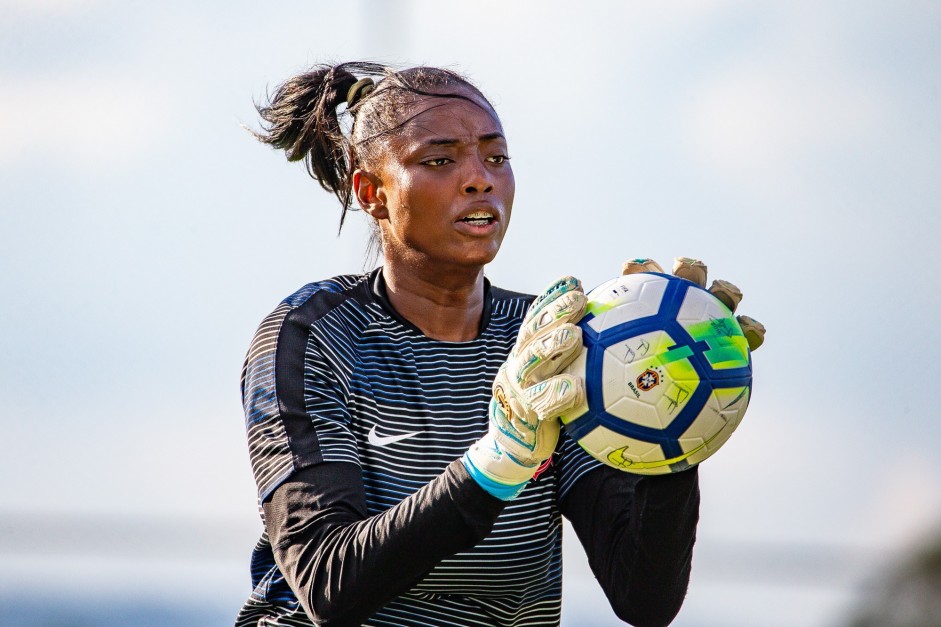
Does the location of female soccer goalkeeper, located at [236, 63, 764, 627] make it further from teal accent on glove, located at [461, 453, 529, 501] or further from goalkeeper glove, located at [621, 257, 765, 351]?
goalkeeper glove, located at [621, 257, 765, 351]

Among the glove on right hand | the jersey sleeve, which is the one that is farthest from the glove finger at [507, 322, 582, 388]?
the jersey sleeve

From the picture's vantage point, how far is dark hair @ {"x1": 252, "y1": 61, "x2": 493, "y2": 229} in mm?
2848

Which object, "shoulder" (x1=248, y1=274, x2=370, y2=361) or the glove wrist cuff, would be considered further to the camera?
"shoulder" (x1=248, y1=274, x2=370, y2=361)

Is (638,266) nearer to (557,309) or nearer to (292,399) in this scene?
(557,309)

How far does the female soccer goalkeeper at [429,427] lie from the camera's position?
7.14 feet

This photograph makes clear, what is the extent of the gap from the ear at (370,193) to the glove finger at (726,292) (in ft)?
2.77

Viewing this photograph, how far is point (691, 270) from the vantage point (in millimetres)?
2273

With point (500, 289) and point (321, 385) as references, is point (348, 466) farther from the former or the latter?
point (500, 289)

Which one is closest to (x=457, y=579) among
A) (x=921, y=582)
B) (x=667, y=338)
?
(x=667, y=338)

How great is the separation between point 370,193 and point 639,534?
Answer: 100 centimetres

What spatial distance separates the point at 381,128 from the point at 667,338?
101 cm

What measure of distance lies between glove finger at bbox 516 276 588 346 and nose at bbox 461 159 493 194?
1.80 feet

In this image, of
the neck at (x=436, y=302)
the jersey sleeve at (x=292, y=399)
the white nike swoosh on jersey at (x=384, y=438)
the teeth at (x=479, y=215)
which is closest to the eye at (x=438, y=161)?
the teeth at (x=479, y=215)

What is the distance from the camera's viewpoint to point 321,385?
8.41 ft
